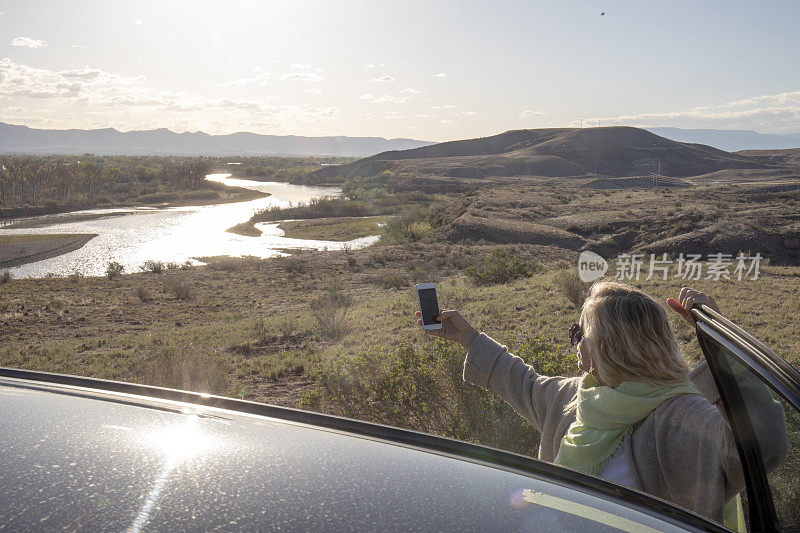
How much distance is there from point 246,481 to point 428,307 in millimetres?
1675

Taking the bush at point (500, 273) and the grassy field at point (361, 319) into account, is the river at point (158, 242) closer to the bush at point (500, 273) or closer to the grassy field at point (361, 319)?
the grassy field at point (361, 319)

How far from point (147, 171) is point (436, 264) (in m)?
92.1

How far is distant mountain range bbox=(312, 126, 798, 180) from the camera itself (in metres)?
103

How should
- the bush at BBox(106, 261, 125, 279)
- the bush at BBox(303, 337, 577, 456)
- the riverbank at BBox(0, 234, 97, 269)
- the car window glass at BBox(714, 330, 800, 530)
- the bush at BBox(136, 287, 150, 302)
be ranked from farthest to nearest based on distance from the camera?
the riverbank at BBox(0, 234, 97, 269) < the bush at BBox(106, 261, 125, 279) < the bush at BBox(136, 287, 150, 302) < the bush at BBox(303, 337, 577, 456) < the car window glass at BBox(714, 330, 800, 530)

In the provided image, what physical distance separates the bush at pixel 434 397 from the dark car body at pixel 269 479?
328cm

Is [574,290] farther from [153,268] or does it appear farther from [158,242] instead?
[158,242]

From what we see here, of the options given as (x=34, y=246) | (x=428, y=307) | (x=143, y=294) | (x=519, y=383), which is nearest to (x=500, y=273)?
(x=143, y=294)

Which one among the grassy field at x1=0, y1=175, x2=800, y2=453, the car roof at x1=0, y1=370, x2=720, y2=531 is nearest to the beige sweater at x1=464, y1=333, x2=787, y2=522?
the car roof at x1=0, y1=370, x2=720, y2=531

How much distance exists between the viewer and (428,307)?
9.02 ft

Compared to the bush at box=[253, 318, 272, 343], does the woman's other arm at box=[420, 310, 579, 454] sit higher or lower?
higher

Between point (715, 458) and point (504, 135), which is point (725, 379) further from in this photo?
point (504, 135)

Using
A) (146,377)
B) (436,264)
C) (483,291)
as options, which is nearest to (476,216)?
(436,264)

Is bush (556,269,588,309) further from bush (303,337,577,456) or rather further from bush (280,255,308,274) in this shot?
bush (280,255,308,274)

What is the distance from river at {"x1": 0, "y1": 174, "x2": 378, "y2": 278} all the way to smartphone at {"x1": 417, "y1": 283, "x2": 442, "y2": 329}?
106ft
